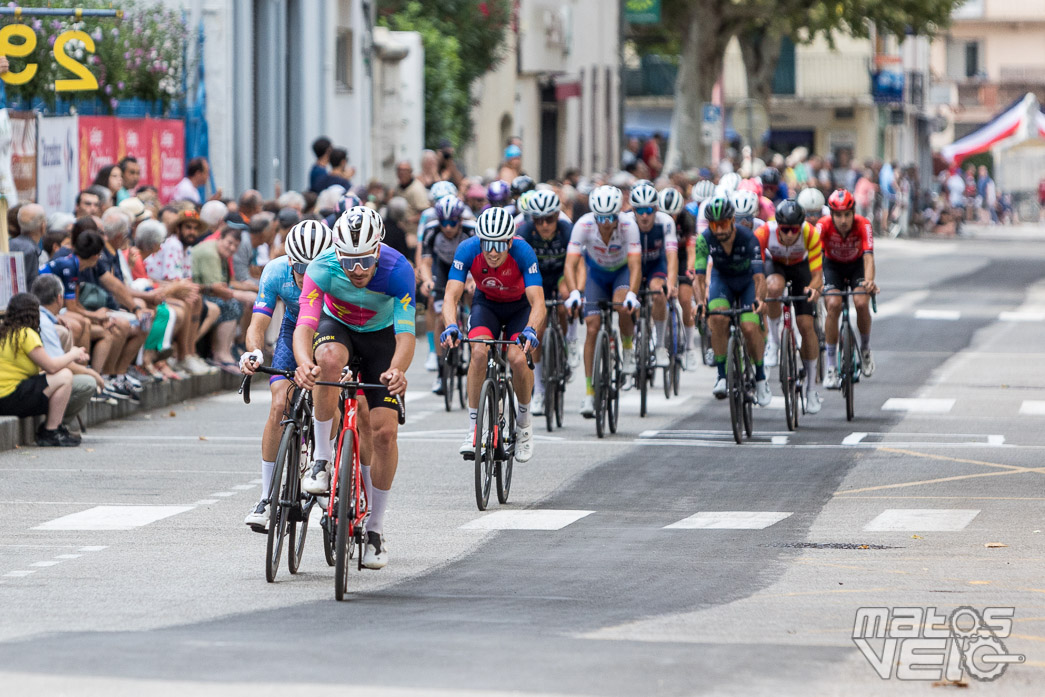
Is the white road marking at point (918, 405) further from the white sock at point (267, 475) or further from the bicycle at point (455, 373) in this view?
the white sock at point (267, 475)

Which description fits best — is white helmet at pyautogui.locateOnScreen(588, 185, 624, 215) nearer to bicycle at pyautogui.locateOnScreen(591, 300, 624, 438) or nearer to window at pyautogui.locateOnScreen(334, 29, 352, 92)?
bicycle at pyautogui.locateOnScreen(591, 300, 624, 438)

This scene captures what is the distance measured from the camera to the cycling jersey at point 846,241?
57.8ft

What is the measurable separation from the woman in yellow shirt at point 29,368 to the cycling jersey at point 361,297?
5882 millimetres

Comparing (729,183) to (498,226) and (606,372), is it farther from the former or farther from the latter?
(498,226)

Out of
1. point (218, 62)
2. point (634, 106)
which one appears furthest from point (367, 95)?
point (634, 106)

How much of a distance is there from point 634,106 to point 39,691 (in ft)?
216

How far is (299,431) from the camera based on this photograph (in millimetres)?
9977

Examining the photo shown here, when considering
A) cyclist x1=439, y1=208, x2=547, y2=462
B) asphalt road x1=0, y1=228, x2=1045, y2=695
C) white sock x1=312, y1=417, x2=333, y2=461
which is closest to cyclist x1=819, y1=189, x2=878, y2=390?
asphalt road x1=0, y1=228, x2=1045, y2=695

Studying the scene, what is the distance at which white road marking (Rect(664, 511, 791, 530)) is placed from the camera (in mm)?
11781

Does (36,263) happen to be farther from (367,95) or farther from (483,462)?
(367,95)

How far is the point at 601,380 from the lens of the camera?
1619cm

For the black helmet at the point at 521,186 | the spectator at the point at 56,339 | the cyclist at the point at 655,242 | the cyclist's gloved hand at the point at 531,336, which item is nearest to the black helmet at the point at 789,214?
the cyclist at the point at 655,242

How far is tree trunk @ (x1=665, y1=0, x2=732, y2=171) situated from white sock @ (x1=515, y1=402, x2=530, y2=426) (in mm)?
35023

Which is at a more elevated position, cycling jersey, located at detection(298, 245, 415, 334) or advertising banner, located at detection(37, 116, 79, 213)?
advertising banner, located at detection(37, 116, 79, 213)
